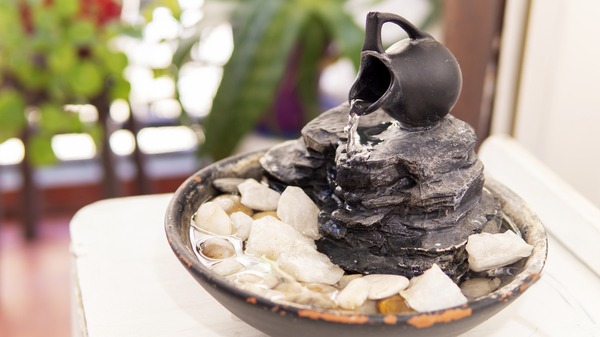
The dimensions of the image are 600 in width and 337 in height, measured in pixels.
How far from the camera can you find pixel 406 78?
760 mm

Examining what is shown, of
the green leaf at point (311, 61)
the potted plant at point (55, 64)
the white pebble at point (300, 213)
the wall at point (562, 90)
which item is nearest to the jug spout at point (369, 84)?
the white pebble at point (300, 213)

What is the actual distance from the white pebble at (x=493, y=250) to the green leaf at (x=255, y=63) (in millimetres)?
980

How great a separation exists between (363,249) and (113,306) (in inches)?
12.6

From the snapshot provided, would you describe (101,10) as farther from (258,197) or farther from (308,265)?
(308,265)

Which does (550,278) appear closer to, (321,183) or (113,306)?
(321,183)

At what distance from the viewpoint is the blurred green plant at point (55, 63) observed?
133 centimetres

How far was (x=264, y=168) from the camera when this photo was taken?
93 cm

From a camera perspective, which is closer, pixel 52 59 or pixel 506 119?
pixel 52 59

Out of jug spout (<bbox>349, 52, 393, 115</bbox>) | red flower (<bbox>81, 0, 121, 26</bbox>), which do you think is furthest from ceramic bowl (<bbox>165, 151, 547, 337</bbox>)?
red flower (<bbox>81, 0, 121, 26</bbox>)

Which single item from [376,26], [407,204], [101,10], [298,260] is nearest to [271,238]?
[298,260]

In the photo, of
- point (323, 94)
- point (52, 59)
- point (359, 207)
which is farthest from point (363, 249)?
point (323, 94)

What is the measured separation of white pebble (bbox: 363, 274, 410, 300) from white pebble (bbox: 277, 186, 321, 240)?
12 centimetres

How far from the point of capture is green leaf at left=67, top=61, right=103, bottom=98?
53.1 inches

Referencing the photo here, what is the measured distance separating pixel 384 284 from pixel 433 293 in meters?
0.06
